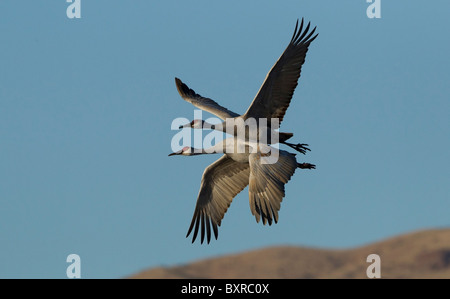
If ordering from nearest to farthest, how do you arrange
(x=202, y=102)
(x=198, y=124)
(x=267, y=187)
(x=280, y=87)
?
(x=267, y=187) < (x=280, y=87) < (x=198, y=124) < (x=202, y=102)

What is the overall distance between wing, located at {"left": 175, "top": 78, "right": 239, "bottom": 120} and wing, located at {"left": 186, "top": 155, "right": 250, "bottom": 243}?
1.39m

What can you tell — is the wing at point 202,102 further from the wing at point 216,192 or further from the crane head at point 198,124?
the wing at point 216,192

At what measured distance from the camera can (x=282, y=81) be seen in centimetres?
2094

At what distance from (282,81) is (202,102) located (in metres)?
3.45

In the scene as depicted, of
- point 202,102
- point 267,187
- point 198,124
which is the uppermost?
point 202,102

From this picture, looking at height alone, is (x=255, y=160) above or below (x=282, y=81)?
below

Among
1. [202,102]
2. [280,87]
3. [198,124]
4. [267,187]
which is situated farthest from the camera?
[202,102]

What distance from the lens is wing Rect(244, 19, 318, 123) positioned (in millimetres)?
20828

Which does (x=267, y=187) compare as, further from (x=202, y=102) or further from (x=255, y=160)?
→ (x=202, y=102)

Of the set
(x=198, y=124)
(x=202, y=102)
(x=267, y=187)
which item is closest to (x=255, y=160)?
(x=267, y=187)

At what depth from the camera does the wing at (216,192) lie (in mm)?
22984

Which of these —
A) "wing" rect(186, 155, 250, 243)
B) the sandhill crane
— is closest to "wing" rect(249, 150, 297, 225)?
the sandhill crane

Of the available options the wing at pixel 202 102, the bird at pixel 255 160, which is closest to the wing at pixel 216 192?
the bird at pixel 255 160
